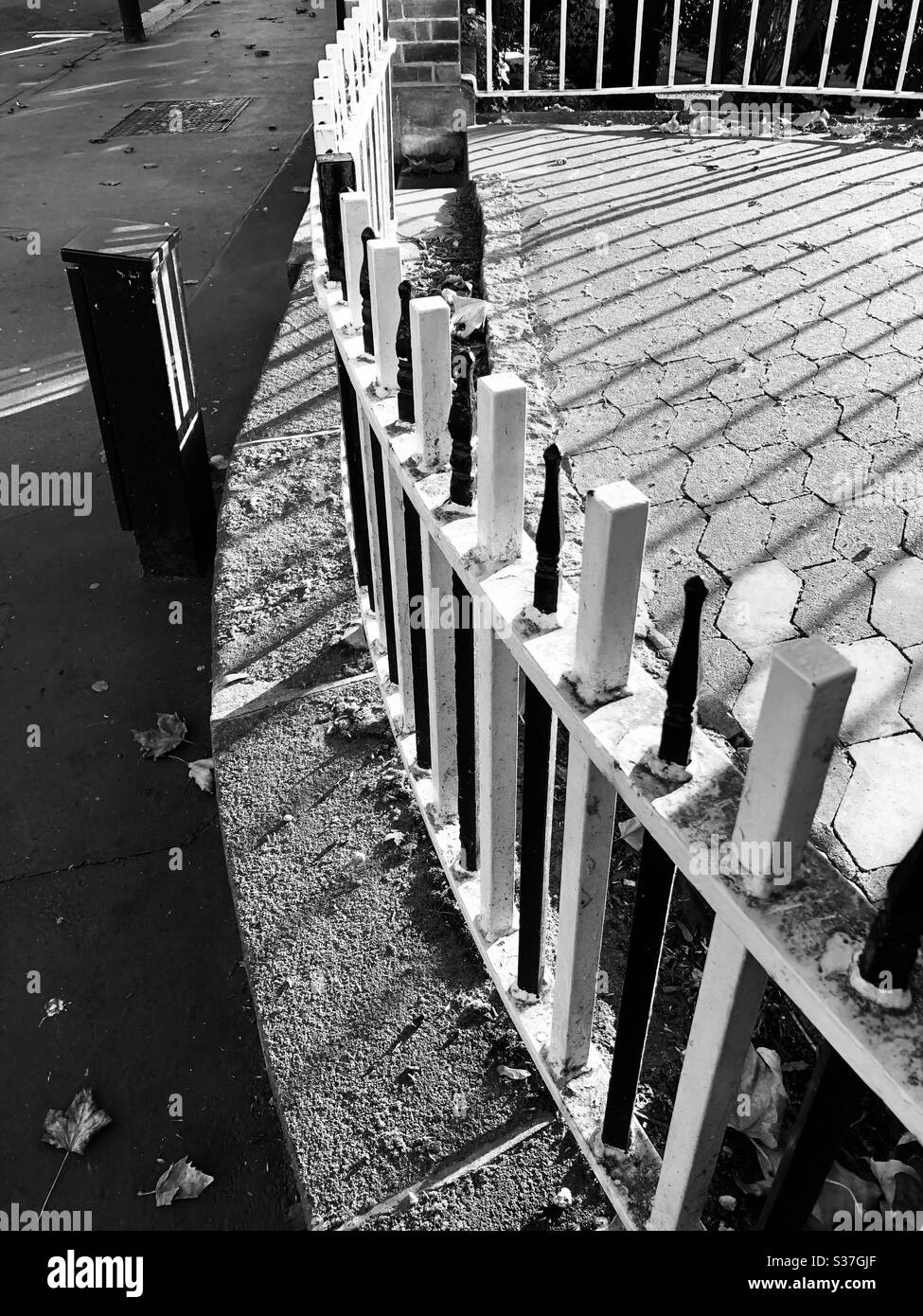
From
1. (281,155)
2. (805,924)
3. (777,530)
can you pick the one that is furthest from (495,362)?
(281,155)

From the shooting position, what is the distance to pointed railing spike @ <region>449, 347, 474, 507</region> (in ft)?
4.73

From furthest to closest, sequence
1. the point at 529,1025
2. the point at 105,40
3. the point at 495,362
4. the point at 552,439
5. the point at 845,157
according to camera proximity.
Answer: the point at 105,40 → the point at 845,157 → the point at 495,362 → the point at 552,439 → the point at 529,1025

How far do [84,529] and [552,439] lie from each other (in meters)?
1.86

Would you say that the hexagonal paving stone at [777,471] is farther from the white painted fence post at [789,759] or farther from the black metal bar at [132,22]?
the black metal bar at [132,22]

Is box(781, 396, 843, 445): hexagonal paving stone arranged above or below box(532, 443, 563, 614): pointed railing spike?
below

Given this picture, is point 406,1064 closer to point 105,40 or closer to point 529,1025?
point 529,1025

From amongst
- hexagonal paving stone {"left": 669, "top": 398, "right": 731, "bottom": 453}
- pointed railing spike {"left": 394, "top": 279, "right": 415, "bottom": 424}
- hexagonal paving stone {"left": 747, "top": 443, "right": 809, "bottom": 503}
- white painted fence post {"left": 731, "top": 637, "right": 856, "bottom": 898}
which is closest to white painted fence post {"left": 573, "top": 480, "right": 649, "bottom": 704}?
white painted fence post {"left": 731, "top": 637, "right": 856, "bottom": 898}

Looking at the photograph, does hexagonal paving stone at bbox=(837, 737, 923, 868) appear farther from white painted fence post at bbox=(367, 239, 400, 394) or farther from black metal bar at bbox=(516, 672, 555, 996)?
white painted fence post at bbox=(367, 239, 400, 394)

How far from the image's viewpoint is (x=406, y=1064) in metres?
1.70

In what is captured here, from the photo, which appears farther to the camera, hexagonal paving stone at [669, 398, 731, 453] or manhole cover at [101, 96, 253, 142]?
manhole cover at [101, 96, 253, 142]

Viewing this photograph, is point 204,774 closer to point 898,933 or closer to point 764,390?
point 898,933

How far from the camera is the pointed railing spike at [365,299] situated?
1904mm

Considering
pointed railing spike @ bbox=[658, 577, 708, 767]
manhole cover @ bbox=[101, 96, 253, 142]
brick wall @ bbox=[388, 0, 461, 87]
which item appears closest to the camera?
pointed railing spike @ bbox=[658, 577, 708, 767]

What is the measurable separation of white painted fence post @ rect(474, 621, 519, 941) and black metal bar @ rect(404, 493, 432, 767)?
34 cm
